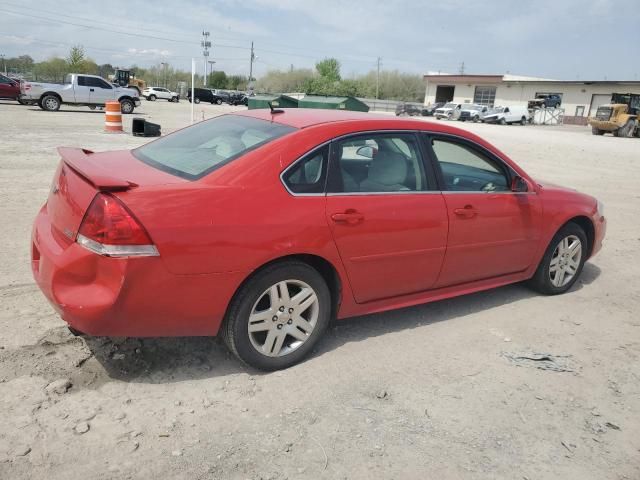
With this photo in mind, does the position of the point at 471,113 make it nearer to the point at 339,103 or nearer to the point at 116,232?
the point at 339,103

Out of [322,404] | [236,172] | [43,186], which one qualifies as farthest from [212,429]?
[43,186]

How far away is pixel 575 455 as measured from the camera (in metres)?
2.87

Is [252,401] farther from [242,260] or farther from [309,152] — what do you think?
[309,152]

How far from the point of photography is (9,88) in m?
27.5

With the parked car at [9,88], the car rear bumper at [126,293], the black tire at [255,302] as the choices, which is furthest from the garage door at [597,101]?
the car rear bumper at [126,293]

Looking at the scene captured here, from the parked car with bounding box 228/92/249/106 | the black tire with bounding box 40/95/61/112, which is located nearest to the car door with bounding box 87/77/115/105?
the black tire with bounding box 40/95/61/112

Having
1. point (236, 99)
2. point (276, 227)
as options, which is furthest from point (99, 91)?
point (236, 99)

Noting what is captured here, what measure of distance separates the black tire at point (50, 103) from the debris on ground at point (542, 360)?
26.6 meters

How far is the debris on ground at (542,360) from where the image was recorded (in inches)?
149

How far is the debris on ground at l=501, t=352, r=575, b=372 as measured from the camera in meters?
3.79

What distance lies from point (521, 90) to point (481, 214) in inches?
2697

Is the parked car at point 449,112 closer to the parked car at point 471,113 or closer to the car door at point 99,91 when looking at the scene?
the parked car at point 471,113

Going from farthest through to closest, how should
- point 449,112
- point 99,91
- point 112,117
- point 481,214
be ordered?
point 449,112 < point 99,91 < point 112,117 < point 481,214

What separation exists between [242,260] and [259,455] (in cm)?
104
